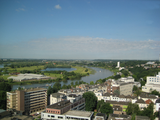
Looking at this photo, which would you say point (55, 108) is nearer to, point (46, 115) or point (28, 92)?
point (46, 115)

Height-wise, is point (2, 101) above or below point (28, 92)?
below

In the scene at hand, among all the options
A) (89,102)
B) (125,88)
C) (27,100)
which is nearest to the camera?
(27,100)

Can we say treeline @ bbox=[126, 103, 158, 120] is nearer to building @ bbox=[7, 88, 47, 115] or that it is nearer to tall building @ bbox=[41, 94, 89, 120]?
tall building @ bbox=[41, 94, 89, 120]

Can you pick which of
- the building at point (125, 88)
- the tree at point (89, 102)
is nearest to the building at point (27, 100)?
the tree at point (89, 102)

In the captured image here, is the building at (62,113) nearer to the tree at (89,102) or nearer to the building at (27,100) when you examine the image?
the building at (27,100)

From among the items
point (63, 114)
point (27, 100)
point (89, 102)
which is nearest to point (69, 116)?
point (63, 114)

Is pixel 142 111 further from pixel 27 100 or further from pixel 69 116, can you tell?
pixel 27 100

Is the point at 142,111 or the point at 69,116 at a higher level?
the point at 69,116

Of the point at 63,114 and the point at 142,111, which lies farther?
the point at 142,111

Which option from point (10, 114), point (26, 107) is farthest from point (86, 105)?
point (10, 114)
